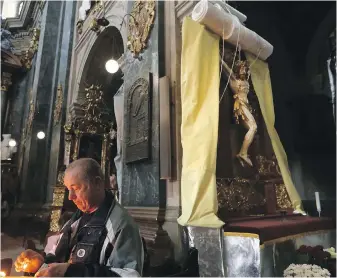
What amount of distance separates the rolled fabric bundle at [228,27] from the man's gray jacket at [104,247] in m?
1.97

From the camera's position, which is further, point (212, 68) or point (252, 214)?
point (252, 214)

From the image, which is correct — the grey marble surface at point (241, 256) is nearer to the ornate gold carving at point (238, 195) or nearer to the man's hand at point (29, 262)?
the ornate gold carving at point (238, 195)

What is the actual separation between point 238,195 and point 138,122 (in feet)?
4.82

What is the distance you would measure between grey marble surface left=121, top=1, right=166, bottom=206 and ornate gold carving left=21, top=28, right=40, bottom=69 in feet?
23.0

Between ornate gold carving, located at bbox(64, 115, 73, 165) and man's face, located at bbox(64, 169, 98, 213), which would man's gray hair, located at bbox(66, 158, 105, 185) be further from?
ornate gold carving, located at bbox(64, 115, 73, 165)

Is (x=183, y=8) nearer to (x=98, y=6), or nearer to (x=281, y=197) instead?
(x=281, y=197)

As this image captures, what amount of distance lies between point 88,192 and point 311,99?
4191 millimetres

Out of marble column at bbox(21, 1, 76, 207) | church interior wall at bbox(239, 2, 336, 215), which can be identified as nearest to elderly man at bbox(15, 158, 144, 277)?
church interior wall at bbox(239, 2, 336, 215)

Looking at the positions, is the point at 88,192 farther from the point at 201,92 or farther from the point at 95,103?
the point at 95,103

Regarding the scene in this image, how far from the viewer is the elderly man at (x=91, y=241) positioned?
105cm

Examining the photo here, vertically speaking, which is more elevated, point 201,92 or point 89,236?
point 201,92

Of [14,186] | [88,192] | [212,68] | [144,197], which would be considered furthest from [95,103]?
[88,192]

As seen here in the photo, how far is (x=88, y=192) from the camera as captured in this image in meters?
1.25

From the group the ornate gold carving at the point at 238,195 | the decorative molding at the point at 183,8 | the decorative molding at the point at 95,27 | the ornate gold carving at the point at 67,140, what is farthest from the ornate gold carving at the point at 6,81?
the ornate gold carving at the point at 238,195
